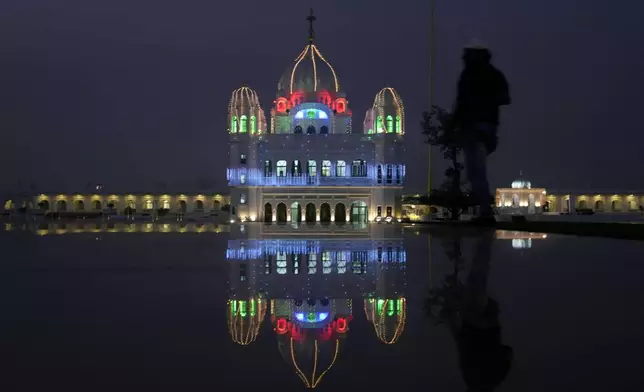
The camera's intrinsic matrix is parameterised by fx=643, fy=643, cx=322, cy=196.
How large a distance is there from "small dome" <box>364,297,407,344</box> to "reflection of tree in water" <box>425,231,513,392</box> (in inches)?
11.4

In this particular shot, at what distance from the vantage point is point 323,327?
5.26 meters

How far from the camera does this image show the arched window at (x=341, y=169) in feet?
144

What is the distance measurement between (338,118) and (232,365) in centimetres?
4326

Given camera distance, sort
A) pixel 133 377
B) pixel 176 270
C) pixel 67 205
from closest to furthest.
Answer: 1. pixel 133 377
2. pixel 176 270
3. pixel 67 205

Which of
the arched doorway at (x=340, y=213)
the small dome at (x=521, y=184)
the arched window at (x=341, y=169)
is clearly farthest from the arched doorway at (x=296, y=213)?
the small dome at (x=521, y=184)

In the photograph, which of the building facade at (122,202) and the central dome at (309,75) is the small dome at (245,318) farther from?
the building facade at (122,202)

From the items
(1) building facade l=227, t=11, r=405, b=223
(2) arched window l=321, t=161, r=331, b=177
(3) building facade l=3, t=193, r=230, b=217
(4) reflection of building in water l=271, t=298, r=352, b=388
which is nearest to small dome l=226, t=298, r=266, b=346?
(4) reflection of building in water l=271, t=298, r=352, b=388

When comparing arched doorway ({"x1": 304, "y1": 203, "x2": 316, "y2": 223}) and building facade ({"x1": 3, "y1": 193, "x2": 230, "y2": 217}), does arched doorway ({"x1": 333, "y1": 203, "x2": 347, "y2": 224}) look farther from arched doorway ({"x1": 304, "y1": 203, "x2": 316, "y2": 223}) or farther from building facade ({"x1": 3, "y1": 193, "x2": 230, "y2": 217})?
building facade ({"x1": 3, "y1": 193, "x2": 230, "y2": 217})

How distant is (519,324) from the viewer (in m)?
5.31

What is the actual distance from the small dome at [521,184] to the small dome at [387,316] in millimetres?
64062

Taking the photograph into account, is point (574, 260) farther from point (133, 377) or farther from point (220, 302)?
point (133, 377)

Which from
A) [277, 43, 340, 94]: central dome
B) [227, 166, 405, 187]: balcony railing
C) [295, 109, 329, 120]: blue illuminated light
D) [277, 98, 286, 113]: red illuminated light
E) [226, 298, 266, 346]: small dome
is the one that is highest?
[277, 43, 340, 94]: central dome

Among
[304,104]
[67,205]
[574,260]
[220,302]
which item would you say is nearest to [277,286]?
[220,302]

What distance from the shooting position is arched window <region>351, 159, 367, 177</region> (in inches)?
1727
